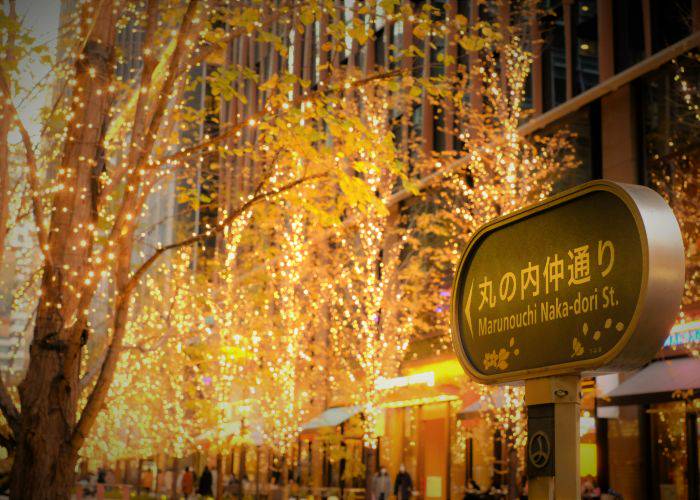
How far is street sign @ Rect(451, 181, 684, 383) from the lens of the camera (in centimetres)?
165

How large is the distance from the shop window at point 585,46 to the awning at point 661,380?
282 inches

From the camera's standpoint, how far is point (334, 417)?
92.7 feet

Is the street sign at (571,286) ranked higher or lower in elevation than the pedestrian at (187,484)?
higher

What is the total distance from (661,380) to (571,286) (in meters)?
15.7

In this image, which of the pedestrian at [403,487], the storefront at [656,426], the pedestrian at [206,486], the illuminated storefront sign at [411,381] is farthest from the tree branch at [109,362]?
the pedestrian at [206,486]

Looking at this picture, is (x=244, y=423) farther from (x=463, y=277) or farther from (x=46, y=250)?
(x=463, y=277)

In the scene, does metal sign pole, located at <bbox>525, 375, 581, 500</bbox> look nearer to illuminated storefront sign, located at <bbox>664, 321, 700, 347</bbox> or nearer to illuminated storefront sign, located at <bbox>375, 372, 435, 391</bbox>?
illuminated storefront sign, located at <bbox>664, 321, 700, 347</bbox>

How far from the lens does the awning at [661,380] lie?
15.8 meters

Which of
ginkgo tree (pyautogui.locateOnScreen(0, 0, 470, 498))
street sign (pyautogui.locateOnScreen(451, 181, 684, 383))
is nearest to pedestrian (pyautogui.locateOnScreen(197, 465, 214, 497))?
ginkgo tree (pyautogui.locateOnScreen(0, 0, 470, 498))

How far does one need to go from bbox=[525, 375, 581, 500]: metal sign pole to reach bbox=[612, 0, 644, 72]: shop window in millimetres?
18369

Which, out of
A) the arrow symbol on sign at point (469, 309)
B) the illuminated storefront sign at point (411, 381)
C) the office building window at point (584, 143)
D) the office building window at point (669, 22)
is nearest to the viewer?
the arrow symbol on sign at point (469, 309)

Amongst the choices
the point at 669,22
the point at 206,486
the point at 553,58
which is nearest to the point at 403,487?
the point at 206,486

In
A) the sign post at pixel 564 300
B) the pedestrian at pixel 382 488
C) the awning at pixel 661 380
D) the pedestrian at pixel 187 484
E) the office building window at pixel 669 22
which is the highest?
the office building window at pixel 669 22

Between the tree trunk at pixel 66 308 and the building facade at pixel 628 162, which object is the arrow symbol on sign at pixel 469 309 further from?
the building facade at pixel 628 162
